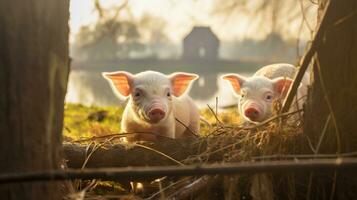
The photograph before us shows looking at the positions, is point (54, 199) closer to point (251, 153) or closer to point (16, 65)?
point (16, 65)

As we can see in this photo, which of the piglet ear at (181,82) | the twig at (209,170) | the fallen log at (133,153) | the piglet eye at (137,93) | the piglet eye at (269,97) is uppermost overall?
the piglet ear at (181,82)

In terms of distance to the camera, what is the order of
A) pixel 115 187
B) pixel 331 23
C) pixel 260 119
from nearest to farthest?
pixel 331 23 < pixel 115 187 < pixel 260 119

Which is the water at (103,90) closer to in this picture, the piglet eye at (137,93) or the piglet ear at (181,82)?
the piglet ear at (181,82)

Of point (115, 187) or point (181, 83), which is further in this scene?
point (181, 83)

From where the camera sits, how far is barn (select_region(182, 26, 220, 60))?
22519 millimetres

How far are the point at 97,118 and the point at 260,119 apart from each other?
14.7ft

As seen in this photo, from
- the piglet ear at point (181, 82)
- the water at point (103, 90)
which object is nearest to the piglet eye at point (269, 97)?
the piglet ear at point (181, 82)

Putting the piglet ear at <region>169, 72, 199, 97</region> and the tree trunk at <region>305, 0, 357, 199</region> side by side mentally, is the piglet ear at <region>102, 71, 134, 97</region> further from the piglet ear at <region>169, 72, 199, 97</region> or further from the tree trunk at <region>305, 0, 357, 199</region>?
the tree trunk at <region>305, 0, 357, 199</region>

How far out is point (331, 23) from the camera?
9.58 ft

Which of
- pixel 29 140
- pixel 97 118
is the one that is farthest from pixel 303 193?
pixel 97 118

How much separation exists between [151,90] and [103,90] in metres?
13.0

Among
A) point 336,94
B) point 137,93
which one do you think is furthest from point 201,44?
point 336,94

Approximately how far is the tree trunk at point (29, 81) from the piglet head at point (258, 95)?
10.9ft

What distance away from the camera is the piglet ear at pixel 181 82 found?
17.9 ft
